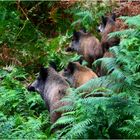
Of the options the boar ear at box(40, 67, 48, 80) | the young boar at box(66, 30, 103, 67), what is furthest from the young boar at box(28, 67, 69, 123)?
the young boar at box(66, 30, 103, 67)

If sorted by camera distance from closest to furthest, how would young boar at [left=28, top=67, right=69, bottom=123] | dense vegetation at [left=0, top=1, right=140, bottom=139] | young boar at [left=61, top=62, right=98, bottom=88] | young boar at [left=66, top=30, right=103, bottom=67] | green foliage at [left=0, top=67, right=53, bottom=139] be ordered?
dense vegetation at [left=0, top=1, right=140, bottom=139] → green foliage at [left=0, top=67, right=53, bottom=139] → young boar at [left=28, top=67, right=69, bottom=123] → young boar at [left=61, top=62, right=98, bottom=88] → young boar at [left=66, top=30, right=103, bottom=67]

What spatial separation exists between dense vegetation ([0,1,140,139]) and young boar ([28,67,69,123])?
22 centimetres

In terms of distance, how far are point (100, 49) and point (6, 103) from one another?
3.26 m

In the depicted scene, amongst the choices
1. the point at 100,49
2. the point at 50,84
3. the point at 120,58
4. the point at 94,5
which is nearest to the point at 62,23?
the point at 94,5

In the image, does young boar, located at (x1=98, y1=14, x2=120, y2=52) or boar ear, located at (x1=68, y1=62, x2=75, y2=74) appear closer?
boar ear, located at (x1=68, y1=62, x2=75, y2=74)

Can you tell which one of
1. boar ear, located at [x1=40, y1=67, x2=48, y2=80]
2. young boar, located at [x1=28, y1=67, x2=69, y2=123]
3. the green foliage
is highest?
boar ear, located at [x1=40, y1=67, x2=48, y2=80]

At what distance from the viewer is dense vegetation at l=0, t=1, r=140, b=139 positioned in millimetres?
5410

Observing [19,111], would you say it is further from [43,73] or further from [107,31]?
[107,31]

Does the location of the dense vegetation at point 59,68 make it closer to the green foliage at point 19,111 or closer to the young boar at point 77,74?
the green foliage at point 19,111

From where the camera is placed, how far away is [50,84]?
24.6 feet

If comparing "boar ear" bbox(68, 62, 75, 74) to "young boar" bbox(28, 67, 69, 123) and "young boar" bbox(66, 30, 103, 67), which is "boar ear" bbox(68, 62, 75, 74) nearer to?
"young boar" bbox(28, 67, 69, 123)

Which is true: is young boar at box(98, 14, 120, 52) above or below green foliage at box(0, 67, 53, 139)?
above

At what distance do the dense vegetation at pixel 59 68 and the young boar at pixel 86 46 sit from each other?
326 millimetres

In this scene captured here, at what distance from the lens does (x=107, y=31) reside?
10141 mm
